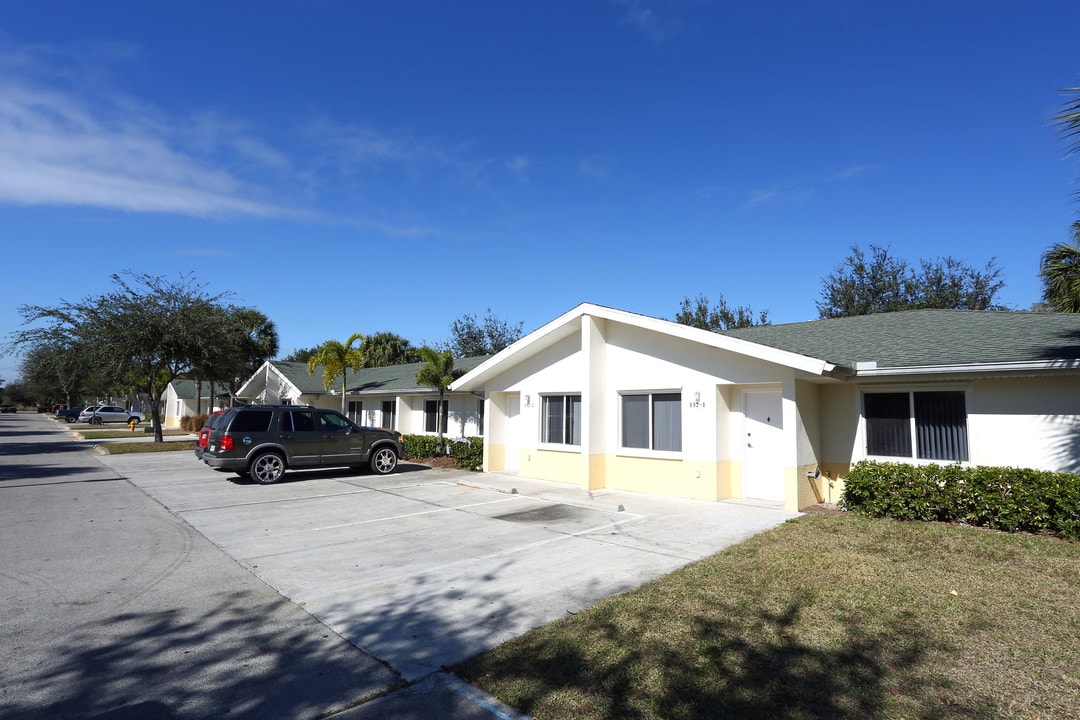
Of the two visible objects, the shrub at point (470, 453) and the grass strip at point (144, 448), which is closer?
the shrub at point (470, 453)

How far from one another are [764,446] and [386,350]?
33.8 metres

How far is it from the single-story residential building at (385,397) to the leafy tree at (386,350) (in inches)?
351

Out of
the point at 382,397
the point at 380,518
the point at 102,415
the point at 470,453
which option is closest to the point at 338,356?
the point at 382,397

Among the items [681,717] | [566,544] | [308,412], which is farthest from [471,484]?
[681,717]

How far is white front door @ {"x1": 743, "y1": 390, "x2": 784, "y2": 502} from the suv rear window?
453 inches

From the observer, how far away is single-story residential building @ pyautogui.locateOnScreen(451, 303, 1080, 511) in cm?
942

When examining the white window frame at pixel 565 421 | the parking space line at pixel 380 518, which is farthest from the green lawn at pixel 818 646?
the white window frame at pixel 565 421

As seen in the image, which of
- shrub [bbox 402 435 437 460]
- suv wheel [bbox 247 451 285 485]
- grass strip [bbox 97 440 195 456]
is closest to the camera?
suv wheel [bbox 247 451 285 485]

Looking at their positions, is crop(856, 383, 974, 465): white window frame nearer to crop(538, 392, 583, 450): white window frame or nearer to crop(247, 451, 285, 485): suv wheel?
crop(538, 392, 583, 450): white window frame

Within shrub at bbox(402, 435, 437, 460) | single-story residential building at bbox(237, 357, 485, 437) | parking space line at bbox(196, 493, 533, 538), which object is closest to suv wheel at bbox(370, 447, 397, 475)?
Answer: single-story residential building at bbox(237, 357, 485, 437)

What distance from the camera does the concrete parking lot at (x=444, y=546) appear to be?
557 cm

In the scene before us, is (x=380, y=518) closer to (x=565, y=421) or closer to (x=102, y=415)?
(x=565, y=421)

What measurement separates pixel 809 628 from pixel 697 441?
6.83 meters

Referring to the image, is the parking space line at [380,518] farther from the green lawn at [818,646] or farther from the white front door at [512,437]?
the green lawn at [818,646]
